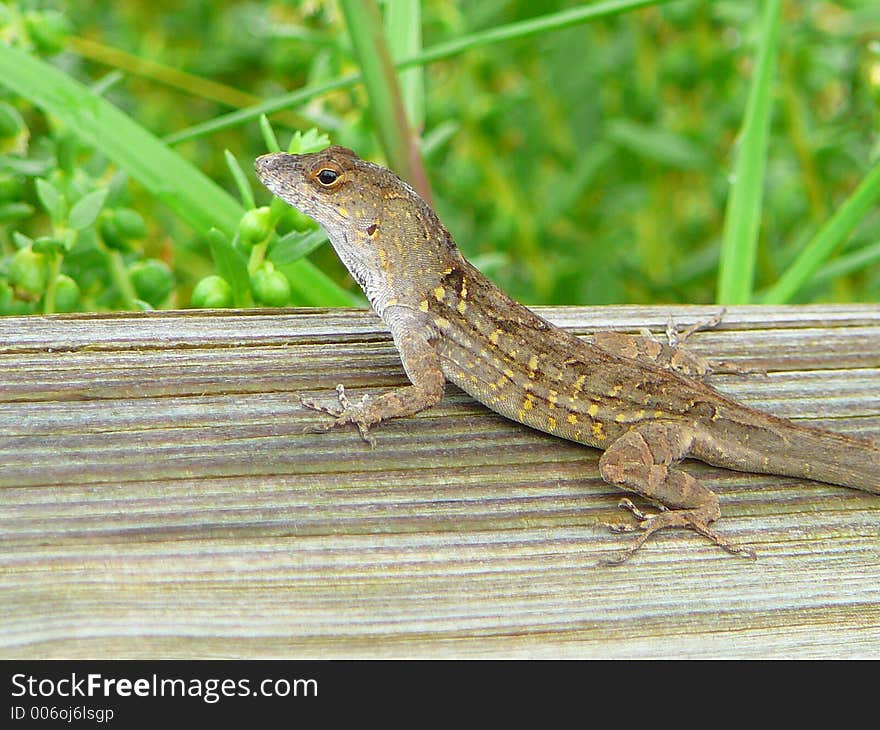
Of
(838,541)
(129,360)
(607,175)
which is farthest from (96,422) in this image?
(607,175)

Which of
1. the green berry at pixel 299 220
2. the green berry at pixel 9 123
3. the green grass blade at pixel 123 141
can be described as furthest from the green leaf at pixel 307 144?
the green berry at pixel 9 123

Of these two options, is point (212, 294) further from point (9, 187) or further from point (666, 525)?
point (666, 525)

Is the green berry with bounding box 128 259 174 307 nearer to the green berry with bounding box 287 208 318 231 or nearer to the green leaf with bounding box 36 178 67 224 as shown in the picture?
the green leaf with bounding box 36 178 67 224

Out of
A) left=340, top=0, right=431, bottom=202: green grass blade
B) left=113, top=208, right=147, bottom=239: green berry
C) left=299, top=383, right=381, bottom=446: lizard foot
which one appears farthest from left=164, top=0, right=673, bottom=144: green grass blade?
left=299, top=383, right=381, bottom=446: lizard foot

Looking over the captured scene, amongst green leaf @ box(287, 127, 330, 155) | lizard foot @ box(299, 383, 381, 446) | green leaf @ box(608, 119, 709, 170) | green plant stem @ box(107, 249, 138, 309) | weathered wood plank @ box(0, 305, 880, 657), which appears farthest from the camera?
green leaf @ box(608, 119, 709, 170)
